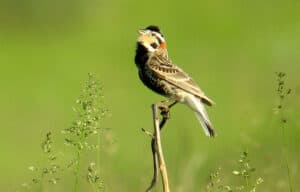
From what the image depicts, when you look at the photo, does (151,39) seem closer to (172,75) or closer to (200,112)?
(172,75)

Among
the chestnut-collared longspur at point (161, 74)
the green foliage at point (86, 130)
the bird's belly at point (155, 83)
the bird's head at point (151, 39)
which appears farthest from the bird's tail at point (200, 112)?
the green foliage at point (86, 130)

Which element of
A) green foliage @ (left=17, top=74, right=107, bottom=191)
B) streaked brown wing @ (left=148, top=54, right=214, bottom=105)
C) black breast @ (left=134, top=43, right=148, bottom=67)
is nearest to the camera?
green foliage @ (left=17, top=74, right=107, bottom=191)

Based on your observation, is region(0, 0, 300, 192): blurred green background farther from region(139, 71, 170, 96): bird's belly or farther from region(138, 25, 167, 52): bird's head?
region(138, 25, 167, 52): bird's head

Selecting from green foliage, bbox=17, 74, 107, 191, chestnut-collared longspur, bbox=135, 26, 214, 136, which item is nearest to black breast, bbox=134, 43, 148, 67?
chestnut-collared longspur, bbox=135, 26, 214, 136

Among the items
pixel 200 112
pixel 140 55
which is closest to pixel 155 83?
pixel 140 55

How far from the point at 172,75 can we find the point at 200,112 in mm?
307

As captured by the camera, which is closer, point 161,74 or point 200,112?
point 200,112

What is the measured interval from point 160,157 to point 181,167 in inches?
117

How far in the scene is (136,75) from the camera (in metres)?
20.9

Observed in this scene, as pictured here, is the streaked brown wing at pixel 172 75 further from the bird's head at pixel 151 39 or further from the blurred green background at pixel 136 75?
the blurred green background at pixel 136 75

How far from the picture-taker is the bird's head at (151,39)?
6.52 meters

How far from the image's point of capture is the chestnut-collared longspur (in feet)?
21.2

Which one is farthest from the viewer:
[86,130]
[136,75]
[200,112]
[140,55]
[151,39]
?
[136,75]

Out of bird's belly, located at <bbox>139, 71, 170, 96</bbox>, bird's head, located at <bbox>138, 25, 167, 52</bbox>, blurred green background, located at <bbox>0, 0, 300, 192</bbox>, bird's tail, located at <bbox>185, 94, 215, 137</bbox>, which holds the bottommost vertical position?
blurred green background, located at <bbox>0, 0, 300, 192</bbox>
